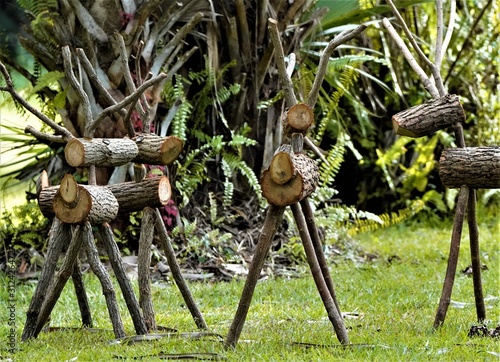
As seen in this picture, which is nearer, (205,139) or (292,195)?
(292,195)

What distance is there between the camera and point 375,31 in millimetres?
9680

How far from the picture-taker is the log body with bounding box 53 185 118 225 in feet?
13.8

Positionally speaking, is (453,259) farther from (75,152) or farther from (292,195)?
(75,152)

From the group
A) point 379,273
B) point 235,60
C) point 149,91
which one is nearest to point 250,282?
point 379,273

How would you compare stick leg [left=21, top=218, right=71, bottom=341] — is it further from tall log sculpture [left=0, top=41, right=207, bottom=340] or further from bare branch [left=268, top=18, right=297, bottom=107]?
bare branch [left=268, top=18, right=297, bottom=107]

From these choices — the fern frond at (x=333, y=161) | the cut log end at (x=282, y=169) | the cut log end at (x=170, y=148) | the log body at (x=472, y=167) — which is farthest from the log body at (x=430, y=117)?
the fern frond at (x=333, y=161)

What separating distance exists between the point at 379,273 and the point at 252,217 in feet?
5.35

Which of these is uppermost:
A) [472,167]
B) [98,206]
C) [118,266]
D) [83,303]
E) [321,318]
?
[472,167]

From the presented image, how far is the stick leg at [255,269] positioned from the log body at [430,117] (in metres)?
0.90

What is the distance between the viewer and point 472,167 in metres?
4.32

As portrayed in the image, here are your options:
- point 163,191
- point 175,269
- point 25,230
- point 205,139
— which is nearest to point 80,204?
point 163,191

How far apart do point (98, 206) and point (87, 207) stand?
0.09 m

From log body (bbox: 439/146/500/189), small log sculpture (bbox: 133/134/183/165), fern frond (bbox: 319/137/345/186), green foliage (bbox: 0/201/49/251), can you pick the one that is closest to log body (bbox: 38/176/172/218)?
small log sculpture (bbox: 133/134/183/165)

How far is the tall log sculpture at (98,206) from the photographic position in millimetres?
4293
